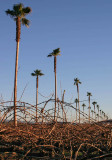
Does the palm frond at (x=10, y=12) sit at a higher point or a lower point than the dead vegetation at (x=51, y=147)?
higher

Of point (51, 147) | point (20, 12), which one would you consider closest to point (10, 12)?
point (20, 12)

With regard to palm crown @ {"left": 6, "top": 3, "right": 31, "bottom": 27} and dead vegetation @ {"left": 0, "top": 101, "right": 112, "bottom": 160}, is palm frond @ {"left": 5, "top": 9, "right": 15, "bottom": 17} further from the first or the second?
dead vegetation @ {"left": 0, "top": 101, "right": 112, "bottom": 160}

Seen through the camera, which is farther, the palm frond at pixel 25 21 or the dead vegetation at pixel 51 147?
the palm frond at pixel 25 21

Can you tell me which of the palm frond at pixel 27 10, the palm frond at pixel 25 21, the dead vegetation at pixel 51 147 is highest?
the palm frond at pixel 27 10

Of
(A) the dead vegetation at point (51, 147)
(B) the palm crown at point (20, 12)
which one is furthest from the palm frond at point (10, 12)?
(A) the dead vegetation at point (51, 147)

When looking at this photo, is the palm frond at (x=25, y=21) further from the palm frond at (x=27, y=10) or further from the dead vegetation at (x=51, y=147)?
the dead vegetation at (x=51, y=147)

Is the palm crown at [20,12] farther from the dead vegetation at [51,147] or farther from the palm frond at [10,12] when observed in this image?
the dead vegetation at [51,147]

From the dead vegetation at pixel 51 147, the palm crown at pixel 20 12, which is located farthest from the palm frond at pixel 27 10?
the dead vegetation at pixel 51 147

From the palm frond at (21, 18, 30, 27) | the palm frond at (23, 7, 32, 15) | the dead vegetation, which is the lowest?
the dead vegetation

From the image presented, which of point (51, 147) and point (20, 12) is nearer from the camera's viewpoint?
point (51, 147)

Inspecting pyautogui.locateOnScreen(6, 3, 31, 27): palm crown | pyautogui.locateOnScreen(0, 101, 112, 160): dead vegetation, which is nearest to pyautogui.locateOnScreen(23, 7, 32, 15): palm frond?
pyautogui.locateOnScreen(6, 3, 31, 27): palm crown

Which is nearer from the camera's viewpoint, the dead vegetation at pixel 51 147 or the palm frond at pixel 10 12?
the dead vegetation at pixel 51 147

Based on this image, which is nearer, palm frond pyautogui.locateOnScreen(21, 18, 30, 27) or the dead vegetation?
the dead vegetation

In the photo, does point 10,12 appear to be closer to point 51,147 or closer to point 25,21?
point 25,21
